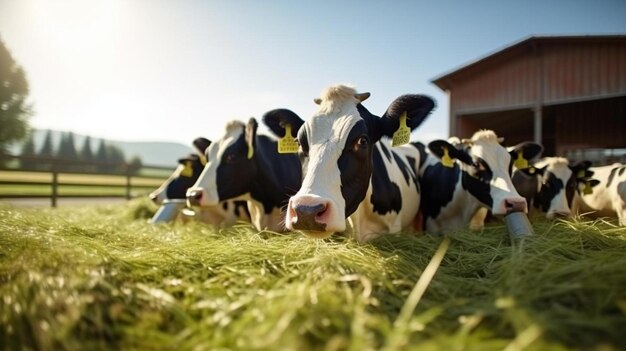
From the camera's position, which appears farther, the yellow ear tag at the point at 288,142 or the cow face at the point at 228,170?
the cow face at the point at 228,170

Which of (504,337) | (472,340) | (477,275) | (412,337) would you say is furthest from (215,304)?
(477,275)

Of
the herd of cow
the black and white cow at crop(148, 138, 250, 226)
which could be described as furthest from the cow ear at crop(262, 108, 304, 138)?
the black and white cow at crop(148, 138, 250, 226)

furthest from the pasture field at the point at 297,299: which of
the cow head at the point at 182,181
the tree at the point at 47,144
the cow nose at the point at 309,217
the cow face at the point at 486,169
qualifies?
the tree at the point at 47,144

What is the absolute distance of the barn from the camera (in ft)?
31.6

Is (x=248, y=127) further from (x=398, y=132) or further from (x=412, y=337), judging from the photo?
(x=412, y=337)

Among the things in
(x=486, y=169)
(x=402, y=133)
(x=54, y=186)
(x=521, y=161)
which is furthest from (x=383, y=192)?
(x=54, y=186)

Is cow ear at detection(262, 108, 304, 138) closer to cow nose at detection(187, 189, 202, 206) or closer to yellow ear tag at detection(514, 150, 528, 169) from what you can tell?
cow nose at detection(187, 189, 202, 206)

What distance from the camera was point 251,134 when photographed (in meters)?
4.48

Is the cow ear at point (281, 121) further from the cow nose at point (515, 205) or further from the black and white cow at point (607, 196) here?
the black and white cow at point (607, 196)

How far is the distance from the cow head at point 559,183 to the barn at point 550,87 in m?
4.98

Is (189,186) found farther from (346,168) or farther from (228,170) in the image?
(346,168)

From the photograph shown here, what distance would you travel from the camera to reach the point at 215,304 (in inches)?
56.8

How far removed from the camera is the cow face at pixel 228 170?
4.24 meters

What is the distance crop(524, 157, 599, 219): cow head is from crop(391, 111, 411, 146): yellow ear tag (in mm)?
2718
